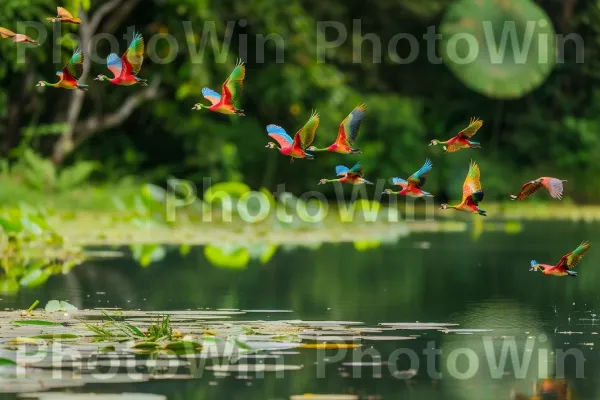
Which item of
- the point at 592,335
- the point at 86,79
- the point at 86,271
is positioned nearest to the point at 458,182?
the point at 86,79

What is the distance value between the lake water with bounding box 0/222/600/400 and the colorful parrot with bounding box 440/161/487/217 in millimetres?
817

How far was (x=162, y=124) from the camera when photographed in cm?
3238

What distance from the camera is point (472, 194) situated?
32.2ft

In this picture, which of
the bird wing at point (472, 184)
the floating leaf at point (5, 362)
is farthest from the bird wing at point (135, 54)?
the floating leaf at point (5, 362)

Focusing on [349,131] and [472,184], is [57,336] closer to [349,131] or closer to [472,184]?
[349,131]

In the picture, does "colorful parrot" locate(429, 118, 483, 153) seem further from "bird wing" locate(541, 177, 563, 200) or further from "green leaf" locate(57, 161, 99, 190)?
"green leaf" locate(57, 161, 99, 190)

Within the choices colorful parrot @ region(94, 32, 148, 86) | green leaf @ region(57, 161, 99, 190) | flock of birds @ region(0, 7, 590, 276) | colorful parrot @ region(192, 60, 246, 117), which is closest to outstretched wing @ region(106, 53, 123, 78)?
flock of birds @ region(0, 7, 590, 276)

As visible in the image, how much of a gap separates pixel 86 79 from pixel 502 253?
12013mm

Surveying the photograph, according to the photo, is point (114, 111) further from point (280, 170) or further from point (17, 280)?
point (17, 280)

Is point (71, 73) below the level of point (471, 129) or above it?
above

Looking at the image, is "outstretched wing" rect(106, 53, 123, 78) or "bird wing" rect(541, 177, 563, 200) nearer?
"bird wing" rect(541, 177, 563, 200)

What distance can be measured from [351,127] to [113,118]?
834 inches

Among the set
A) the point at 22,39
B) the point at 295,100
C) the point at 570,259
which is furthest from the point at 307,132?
the point at 295,100

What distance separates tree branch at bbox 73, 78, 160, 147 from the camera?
30.4 m
